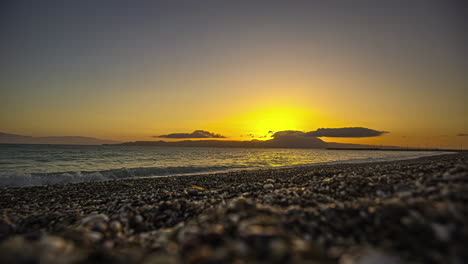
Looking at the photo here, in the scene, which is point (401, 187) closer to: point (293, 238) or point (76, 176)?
point (293, 238)

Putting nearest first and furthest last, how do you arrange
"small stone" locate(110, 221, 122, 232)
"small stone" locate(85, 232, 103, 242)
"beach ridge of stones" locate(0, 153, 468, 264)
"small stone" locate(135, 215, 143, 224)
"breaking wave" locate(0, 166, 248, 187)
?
"beach ridge of stones" locate(0, 153, 468, 264) < "small stone" locate(85, 232, 103, 242) < "small stone" locate(110, 221, 122, 232) < "small stone" locate(135, 215, 143, 224) < "breaking wave" locate(0, 166, 248, 187)

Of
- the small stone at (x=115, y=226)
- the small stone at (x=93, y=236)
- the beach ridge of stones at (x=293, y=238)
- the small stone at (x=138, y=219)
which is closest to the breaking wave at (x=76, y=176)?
the beach ridge of stones at (x=293, y=238)

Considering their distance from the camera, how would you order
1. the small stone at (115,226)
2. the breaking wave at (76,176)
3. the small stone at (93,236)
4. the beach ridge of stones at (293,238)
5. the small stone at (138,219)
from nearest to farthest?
1. the beach ridge of stones at (293,238)
2. the small stone at (93,236)
3. the small stone at (115,226)
4. the small stone at (138,219)
5. the breaking wave at (76,176)

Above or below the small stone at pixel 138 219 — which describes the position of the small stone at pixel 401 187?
above

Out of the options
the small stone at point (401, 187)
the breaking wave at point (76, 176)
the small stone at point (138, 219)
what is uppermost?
the small stone at point (401, 187)

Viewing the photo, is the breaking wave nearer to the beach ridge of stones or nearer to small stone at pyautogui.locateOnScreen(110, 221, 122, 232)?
the beach ridge of stones

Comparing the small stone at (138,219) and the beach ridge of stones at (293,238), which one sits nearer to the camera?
the beach ridge of stones at (293,238)

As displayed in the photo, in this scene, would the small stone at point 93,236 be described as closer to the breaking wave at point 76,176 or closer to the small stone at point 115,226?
the small stone at point 115,226

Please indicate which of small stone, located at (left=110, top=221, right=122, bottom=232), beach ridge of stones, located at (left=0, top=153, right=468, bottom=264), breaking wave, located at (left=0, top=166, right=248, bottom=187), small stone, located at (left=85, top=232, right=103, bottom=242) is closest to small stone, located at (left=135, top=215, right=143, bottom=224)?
beach ridge of stones, located at (left=0, top=153, right=468, bottom=264)

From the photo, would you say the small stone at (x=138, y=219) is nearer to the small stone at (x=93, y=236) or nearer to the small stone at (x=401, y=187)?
the small stone at (x=93, y=236)

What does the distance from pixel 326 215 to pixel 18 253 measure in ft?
12.2

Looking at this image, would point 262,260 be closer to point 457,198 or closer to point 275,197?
point 457,198

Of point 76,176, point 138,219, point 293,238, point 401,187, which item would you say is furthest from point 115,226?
point 76,176

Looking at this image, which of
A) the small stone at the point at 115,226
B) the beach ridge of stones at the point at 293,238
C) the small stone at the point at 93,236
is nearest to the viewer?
the beach ridge of stones at the point at 293,238
